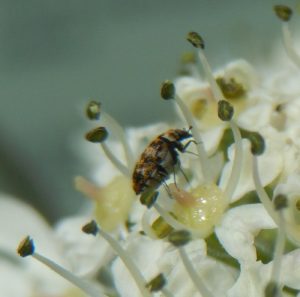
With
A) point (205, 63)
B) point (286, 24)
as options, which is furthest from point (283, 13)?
point (205, 63)

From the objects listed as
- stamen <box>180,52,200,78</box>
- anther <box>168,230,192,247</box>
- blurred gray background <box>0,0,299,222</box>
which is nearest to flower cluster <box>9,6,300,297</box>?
anther <box>168,230,192,247</box>

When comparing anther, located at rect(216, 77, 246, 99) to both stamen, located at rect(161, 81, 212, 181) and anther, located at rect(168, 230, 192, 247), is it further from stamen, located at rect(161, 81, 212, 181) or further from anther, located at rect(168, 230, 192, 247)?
anther, located at rect(168, 230, 192, 247)

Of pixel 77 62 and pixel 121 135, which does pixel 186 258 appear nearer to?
pixel 121 135

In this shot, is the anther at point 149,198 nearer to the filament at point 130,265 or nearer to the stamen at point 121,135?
the filament at point 130,265

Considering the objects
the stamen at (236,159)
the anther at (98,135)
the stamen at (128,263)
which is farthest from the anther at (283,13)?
the stamen at (128,263)

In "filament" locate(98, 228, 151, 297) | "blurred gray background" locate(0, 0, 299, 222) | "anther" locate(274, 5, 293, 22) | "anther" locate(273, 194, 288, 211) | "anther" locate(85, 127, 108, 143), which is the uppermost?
"anther" locate(274, 5, 293, 22)
